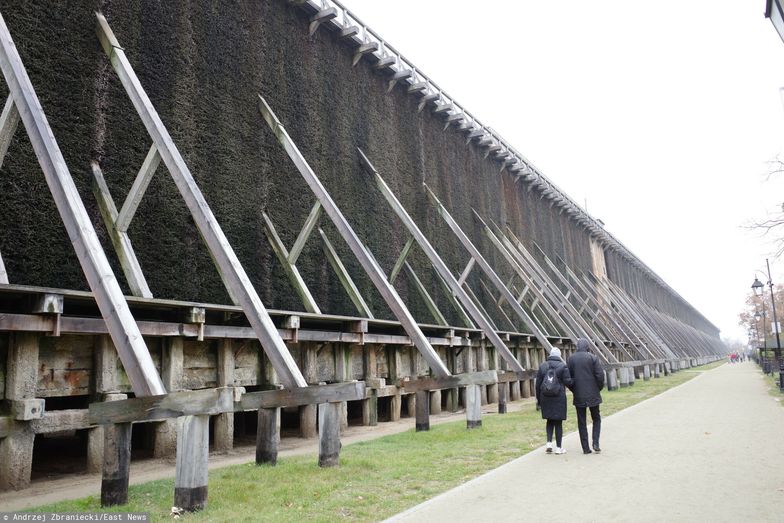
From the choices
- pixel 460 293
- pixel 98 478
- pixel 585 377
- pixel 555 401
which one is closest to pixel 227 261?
pixel 98 478

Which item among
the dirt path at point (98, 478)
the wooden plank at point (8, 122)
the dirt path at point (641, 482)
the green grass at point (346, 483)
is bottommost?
the dirt path at point (98, 478)

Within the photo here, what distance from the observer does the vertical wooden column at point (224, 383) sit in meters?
9.59

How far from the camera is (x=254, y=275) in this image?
12.9 m

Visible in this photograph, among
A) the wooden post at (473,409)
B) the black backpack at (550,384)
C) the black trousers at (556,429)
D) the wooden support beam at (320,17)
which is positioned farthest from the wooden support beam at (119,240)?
the wooden support beam at (320,17)

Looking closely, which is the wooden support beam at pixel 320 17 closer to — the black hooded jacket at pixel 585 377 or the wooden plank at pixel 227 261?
the wooden plank at pixel 227 261

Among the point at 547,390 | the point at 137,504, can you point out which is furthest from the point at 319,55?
the point at 137,504

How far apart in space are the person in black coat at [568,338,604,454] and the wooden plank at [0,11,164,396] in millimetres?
5741

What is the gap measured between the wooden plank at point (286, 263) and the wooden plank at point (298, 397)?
195 inches

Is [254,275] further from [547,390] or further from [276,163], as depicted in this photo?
[547,390]

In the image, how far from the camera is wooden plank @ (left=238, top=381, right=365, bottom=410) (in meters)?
7.18

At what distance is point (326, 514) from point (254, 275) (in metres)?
8.30

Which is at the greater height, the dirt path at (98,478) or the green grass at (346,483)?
the green grass at (346,483)

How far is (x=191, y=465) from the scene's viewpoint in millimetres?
5395

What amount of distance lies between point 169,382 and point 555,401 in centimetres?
562
